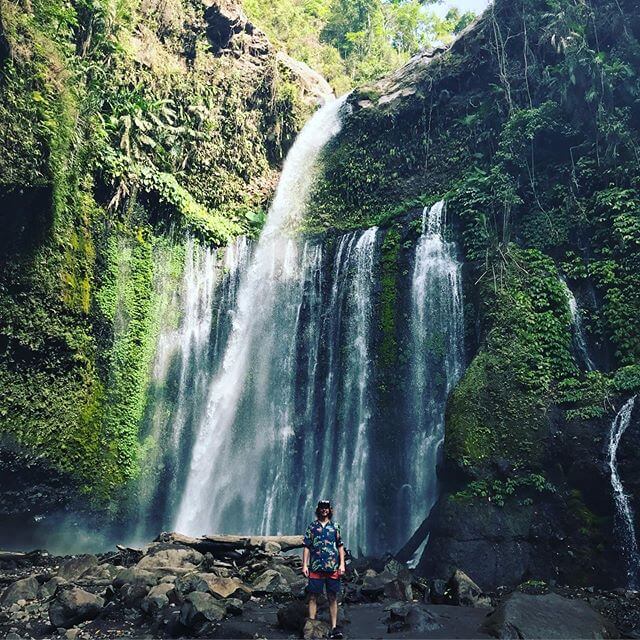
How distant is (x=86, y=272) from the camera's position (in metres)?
14.6

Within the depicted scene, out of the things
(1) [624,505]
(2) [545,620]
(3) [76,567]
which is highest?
(1) [624,505]

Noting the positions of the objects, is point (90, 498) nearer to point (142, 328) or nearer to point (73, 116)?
point (142, 328)

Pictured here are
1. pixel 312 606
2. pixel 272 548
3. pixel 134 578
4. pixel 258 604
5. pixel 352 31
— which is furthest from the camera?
pixel 352 31

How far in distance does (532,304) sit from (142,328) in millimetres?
11024

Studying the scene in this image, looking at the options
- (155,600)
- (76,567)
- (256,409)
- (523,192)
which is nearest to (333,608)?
(155,600)

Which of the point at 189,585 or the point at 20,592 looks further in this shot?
the point at 20,592

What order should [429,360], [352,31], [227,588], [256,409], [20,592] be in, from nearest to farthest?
1. [227,588]
2. [20,592]
3. [429,360]
4. [256,409]
5. [352,31]

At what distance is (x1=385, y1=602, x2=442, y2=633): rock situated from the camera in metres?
6.08

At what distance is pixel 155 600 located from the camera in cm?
667

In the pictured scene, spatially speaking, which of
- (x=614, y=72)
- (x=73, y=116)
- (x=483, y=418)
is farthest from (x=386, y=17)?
(x=483, y=418)

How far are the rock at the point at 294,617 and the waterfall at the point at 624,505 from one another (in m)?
6.25

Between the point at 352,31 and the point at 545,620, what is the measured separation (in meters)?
36.1

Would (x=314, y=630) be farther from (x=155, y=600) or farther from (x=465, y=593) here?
(x=465, y=593)

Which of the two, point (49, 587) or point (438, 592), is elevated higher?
point (438, 592)
